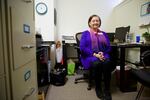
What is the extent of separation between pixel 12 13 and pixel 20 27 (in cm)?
13

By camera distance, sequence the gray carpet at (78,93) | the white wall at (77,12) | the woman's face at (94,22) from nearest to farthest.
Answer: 1. the gray carpet at (78,93)
2. the woman's face at (94,22)
3. the white wall at (77,12)

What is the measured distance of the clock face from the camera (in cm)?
286

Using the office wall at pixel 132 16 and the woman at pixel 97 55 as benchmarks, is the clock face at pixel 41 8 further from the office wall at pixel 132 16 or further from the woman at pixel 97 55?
the office wall at pixel 132 16

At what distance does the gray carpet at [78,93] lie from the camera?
1.92m

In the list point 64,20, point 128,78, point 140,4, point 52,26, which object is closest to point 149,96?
point 128,78

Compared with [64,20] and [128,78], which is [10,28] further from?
[64,20]

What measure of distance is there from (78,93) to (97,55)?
2.11ft

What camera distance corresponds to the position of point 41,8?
289 cm

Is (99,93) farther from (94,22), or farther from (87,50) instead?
(94,22)

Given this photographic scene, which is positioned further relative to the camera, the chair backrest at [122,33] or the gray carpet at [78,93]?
the chair backrest at [122,33]

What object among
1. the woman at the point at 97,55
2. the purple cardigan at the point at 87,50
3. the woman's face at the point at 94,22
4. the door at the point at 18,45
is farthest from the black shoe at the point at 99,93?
the door at the point at 18,45

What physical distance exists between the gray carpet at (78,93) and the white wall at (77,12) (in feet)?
5.51

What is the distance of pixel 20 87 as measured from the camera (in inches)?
35.1

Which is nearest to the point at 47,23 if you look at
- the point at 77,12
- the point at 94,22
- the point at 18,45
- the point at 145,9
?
the point at 77,12
